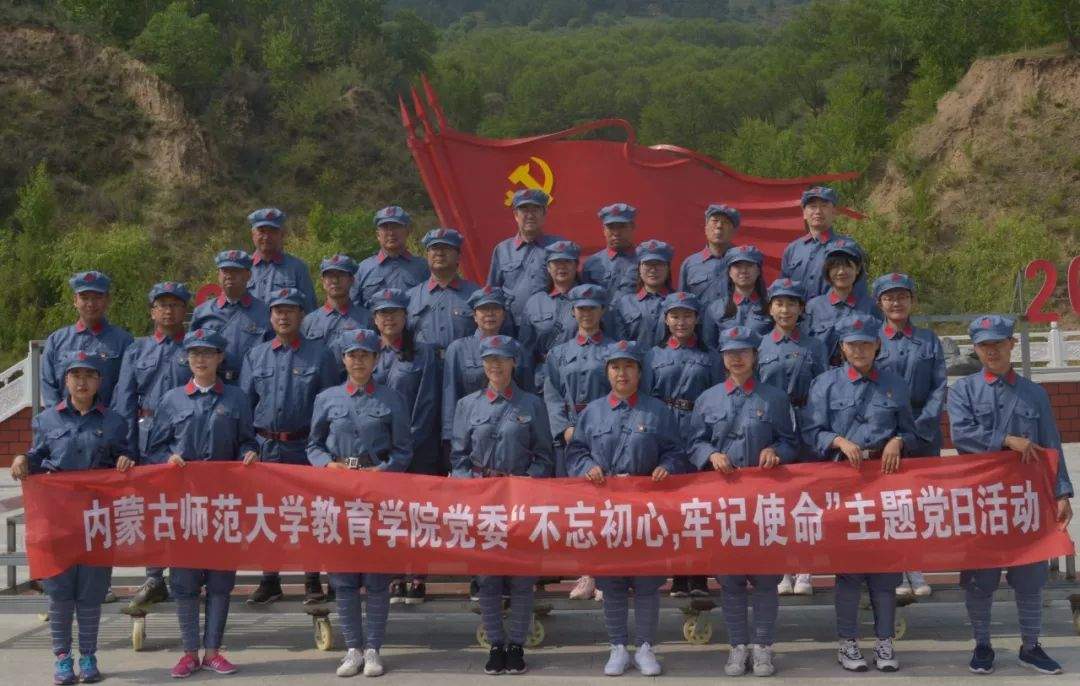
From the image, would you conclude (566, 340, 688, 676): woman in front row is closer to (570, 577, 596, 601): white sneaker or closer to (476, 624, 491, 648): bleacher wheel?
(570, 577, 596, 601): white sneaker

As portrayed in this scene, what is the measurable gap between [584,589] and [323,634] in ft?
4.76

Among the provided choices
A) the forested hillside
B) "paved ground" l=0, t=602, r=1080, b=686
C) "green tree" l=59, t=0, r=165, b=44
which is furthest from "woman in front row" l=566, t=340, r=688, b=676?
"green tree" l=59, t=0, r=165, b=44

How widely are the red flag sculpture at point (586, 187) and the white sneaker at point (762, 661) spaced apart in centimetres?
507

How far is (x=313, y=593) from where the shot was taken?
728 centimetres

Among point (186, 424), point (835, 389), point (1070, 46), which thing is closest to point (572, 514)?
point (835, 389)

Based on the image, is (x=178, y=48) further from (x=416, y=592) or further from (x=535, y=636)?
(x=535, y=636)

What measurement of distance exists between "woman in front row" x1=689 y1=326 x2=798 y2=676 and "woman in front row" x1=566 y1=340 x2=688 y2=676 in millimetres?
198

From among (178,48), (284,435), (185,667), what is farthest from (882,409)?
(178,48)

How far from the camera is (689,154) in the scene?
1119 centimetres

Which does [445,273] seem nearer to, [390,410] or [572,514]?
[390,410]

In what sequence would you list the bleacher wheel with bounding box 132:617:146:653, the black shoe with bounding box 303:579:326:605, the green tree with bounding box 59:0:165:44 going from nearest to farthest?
the black shoe with bounding box 303:579:326:605 < the bleacher wheel with bounding box 132:617:146:653 < the green tree with bounding box 59:0:165:44

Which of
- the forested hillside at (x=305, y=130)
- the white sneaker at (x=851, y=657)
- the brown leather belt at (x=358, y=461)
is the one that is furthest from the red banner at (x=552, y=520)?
the forested hillside at (x=305, y=130)

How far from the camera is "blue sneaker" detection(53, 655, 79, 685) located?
6.43 metres

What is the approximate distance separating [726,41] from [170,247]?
264 ft
